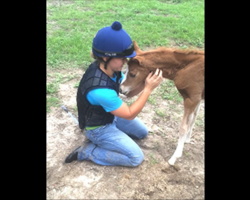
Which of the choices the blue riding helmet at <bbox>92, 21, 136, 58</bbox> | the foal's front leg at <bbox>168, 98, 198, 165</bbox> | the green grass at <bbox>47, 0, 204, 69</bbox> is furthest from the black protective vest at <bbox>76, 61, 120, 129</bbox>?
the green grass at <bbox>47, 0, 204, 69</bbox>

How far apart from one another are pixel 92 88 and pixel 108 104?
0.25 m

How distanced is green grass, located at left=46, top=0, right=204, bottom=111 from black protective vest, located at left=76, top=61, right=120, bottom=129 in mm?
1517

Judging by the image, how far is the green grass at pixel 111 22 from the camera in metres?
5.65

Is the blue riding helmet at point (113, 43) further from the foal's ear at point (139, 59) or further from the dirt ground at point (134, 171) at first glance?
the dirt ground at point (134, 171)

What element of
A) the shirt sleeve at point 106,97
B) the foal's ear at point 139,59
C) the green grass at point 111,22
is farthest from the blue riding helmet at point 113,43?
the green grass at point 111,22

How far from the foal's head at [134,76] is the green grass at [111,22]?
146cm

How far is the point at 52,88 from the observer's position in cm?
457

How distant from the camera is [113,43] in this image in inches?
93.8

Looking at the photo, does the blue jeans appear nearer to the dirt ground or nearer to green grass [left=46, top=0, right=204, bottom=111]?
the dirt ground

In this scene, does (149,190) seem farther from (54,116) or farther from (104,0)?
(104,0)

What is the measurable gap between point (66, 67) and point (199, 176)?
3.69 meters

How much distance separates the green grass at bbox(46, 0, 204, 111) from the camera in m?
5.65
